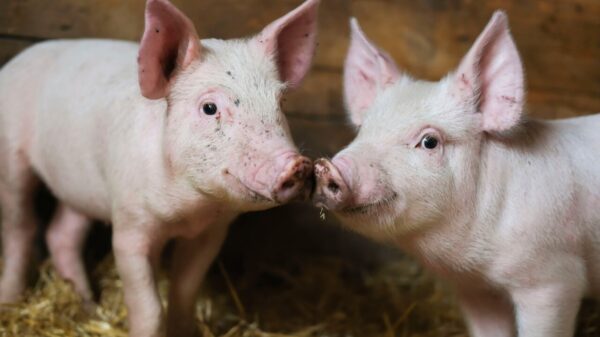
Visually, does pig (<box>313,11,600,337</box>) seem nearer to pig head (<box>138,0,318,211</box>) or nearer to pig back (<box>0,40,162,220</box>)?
pig head (<box>138,0,318,211</box>)

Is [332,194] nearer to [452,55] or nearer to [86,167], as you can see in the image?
[86,167]

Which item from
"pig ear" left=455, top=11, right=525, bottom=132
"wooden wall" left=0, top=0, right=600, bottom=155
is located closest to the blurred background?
"wooden wall" left=0, top=0, right=600, bottom=155

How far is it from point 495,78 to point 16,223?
218 centimetres

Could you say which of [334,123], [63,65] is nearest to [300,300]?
[334,123]

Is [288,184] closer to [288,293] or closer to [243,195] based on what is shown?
[243,195]

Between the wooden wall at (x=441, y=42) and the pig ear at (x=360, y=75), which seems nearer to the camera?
the pig ear at (x=360, y=75)

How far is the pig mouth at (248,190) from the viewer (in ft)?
8.82

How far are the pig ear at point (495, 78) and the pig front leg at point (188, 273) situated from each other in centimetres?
111

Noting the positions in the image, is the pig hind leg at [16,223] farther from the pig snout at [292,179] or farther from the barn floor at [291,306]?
the pig snout at [292,179]

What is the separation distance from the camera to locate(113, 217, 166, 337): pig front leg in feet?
10.5

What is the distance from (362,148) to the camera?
2.84 metres

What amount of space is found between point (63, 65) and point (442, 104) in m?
1.65

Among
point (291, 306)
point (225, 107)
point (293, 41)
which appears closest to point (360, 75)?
point (293, 41)

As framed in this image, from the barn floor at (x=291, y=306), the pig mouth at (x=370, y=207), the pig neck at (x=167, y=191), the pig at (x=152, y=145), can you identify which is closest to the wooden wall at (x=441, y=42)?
the barn floor at (x=291, y=306)
